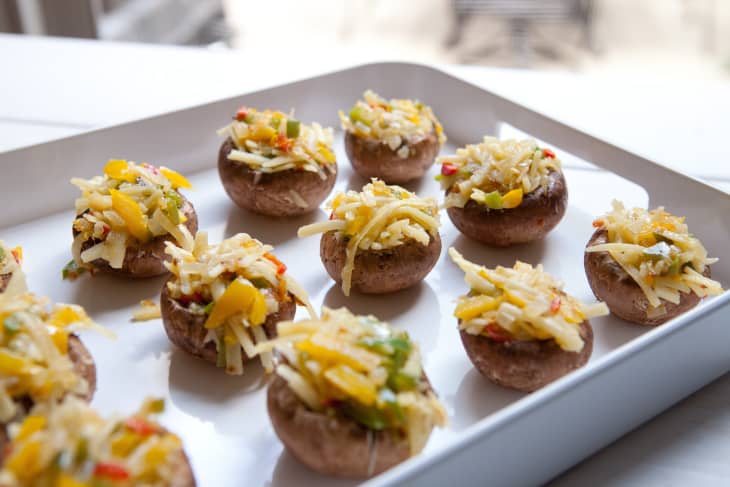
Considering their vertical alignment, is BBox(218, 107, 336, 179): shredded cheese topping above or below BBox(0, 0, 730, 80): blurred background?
above

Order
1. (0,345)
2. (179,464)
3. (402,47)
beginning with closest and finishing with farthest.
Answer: (179,464) < (0,345) < (402,47)

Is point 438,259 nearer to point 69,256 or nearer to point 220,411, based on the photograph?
point 220,411

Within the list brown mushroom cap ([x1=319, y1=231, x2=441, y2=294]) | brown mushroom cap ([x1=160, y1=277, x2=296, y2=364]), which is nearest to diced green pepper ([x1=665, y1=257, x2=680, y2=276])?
brown mushroom cap ([x1=319, y1=231, x2=441, y2=294])

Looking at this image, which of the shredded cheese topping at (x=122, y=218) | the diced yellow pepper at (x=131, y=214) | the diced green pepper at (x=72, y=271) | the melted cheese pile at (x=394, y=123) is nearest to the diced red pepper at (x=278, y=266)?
the shredded cheese topping at (x=122, y=218)

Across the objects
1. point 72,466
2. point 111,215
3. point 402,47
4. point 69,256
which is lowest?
point 402,47

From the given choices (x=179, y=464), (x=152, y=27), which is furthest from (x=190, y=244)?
(x=152, y=27)

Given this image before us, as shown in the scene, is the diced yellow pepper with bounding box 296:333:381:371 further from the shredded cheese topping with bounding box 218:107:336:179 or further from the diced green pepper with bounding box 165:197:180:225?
the shredded cheese topping with bounding box 218:107:336:179
